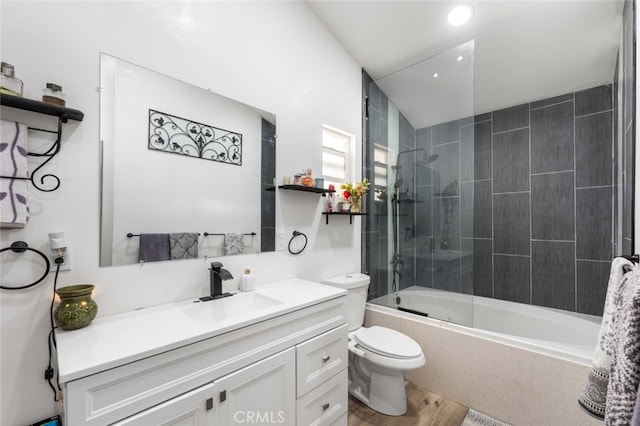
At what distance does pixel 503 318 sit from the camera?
261 cm

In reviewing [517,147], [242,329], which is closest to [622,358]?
[242,329]

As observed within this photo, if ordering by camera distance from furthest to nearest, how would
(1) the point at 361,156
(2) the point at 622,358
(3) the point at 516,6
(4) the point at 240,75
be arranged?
(1) the point at 361,156 < (3) the point at 516,6 < (4) the point at 240,75 < (2) the point at 622,358

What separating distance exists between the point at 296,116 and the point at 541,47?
1.97 metres

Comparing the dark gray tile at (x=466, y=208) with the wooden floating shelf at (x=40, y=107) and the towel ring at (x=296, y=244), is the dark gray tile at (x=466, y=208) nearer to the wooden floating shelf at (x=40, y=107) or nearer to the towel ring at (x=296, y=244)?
the towel ring at (x=296, y=244)

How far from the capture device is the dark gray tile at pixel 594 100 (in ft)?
7.61

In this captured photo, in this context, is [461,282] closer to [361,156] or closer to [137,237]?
[361,156]

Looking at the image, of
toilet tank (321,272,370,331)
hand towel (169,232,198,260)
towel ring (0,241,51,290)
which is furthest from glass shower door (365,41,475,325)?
towel ring (0,241,51,290)

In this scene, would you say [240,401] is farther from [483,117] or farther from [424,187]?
[483,117]

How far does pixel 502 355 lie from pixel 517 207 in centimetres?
168

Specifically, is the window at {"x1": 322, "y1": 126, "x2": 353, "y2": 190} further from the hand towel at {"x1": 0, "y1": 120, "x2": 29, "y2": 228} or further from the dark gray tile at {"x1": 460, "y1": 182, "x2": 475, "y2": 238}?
the hand towel at {"x1": 0, "y1": 120, "x2": 29, "y2": 228}

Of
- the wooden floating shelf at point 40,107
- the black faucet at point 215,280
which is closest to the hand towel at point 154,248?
the black faucet at point 215,280

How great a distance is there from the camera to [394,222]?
8.54ft

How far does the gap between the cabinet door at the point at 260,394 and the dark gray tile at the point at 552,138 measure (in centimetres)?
297

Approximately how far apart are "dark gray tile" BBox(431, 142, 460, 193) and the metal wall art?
65.7 inches
